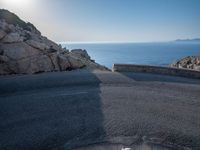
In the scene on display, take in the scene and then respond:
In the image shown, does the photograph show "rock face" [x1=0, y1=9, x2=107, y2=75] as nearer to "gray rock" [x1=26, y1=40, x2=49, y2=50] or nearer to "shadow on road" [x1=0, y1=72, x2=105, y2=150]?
"gray rock" [x1=26, y1=40, x2=49, y2=50]

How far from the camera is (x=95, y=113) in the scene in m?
8.38

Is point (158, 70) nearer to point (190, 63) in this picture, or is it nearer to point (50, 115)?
point (50, 115)

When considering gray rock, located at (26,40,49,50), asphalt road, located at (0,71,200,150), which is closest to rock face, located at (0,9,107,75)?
gray rock, located at (26,40,49,50)

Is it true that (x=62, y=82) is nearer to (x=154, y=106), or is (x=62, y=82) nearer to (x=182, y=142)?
(x=154, y=106)

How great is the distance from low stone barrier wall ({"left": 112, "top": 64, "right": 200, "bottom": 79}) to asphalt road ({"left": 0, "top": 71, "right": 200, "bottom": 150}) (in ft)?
9.04

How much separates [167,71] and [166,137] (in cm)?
995

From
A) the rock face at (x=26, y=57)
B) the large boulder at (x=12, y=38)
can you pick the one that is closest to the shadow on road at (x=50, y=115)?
the rock face at (x=26, y=57)

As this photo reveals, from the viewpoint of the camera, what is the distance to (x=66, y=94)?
35.3 feet

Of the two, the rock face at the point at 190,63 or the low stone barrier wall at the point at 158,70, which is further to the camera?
the rock face at the point at 190,63

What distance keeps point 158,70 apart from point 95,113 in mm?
9006

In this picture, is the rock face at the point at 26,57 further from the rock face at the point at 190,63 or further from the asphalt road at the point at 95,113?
the rock face at the point at 190,63

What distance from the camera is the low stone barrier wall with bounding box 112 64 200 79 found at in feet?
50.8

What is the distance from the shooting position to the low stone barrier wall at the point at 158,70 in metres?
15.5

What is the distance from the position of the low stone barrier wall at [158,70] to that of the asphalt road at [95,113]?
276cm
